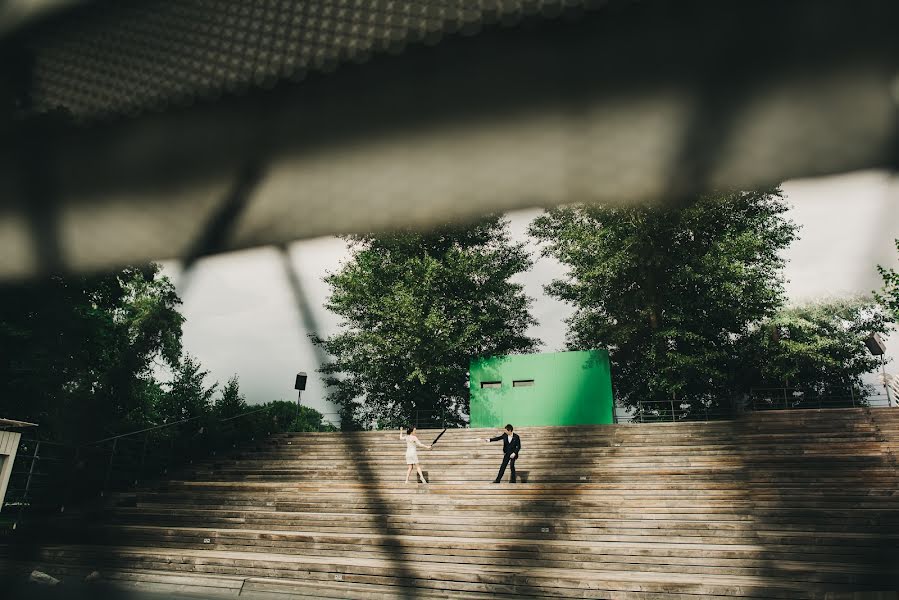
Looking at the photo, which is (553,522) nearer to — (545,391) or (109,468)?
(545,391)

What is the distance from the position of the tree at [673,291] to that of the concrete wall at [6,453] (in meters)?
13.3

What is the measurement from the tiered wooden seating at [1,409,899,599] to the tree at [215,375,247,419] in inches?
96.4

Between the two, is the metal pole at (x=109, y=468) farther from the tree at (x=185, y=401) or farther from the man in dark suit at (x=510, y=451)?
the man in dark suit at (x=510, y=451)

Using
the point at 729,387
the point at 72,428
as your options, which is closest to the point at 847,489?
the point at 729,387

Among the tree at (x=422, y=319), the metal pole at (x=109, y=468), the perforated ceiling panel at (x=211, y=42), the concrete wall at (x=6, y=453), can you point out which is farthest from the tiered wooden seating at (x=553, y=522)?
the tree at (x=422, y=319)

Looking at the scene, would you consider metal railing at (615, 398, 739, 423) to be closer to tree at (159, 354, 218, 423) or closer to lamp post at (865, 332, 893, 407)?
lamp post at (865, 332, 893, 407)

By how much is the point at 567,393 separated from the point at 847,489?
7.30 m

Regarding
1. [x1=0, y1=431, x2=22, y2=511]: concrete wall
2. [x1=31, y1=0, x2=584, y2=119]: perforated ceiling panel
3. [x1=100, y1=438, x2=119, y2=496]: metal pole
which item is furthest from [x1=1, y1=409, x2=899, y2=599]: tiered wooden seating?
[x1=31, y1=0, x2=584, y2=119]: perforated ceiling panel

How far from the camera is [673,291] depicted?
18.0 metres

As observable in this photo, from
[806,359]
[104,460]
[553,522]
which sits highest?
[806,359]

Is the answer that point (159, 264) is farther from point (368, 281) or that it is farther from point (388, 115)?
point (368, 281)

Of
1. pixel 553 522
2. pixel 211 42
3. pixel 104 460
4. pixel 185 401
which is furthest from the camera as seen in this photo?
pixel 185 401

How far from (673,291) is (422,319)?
Answer: 8881 mm

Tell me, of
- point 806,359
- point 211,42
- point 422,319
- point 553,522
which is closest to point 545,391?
point 422,319
